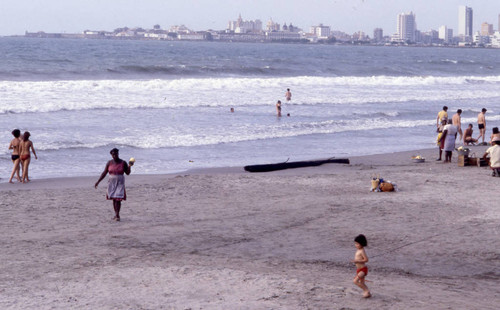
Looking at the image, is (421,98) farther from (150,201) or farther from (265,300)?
(265,300)

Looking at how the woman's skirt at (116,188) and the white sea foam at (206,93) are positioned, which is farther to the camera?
the white sea foam at (206,93)

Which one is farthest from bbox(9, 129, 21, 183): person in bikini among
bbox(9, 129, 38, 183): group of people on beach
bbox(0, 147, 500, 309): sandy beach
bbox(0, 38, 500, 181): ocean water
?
bbox(0, 38, 500, 181): ocean water

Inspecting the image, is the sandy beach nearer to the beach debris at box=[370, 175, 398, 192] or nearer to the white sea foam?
the beach debris at box=[370, 175, 398, 192]

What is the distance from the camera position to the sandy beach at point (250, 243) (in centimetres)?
868

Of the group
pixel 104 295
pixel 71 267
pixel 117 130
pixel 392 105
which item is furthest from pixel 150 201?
pixel 392 105

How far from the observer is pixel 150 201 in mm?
14656

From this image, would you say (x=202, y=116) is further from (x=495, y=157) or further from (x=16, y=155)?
(x=495, y=157)

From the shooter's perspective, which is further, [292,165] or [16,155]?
[292,165]

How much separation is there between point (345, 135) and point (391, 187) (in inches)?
488

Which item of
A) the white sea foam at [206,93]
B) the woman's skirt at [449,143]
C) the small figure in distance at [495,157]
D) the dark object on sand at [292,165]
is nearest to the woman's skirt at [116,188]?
the dark object on sand at [292,165]

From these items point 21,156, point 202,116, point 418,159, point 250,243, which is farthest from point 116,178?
point 202,116

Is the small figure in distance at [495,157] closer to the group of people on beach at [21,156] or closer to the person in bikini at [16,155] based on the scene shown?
the group of people on beach at [21,156]

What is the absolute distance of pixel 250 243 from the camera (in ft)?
37.6

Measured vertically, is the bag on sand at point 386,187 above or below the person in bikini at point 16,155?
below
